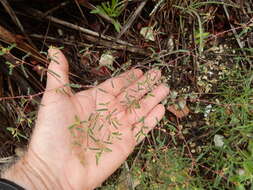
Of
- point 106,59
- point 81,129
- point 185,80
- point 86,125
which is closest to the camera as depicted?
point 81,129

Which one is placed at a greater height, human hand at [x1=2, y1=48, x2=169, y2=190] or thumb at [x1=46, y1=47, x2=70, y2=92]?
thumb at [x1=46, y1=47, x2=70, y2=92]

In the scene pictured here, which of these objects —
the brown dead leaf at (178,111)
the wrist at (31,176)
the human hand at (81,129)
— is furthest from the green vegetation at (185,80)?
the wrist at (31,176)

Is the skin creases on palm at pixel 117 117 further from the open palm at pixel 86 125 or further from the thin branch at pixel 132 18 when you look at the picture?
the thin branch at pixel 132 18

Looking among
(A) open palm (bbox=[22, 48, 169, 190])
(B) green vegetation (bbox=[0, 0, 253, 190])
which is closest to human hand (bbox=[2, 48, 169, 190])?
(A) open palm (bbox=[22, 48, 169, 190])

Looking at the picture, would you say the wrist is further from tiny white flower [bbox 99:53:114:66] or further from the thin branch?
the thin branch

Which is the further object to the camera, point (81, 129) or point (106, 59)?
point (106, 59)

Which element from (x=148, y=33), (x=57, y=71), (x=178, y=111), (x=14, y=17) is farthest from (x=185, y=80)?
(x=14, y=17)

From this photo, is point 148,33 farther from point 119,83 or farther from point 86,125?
point 86,125
